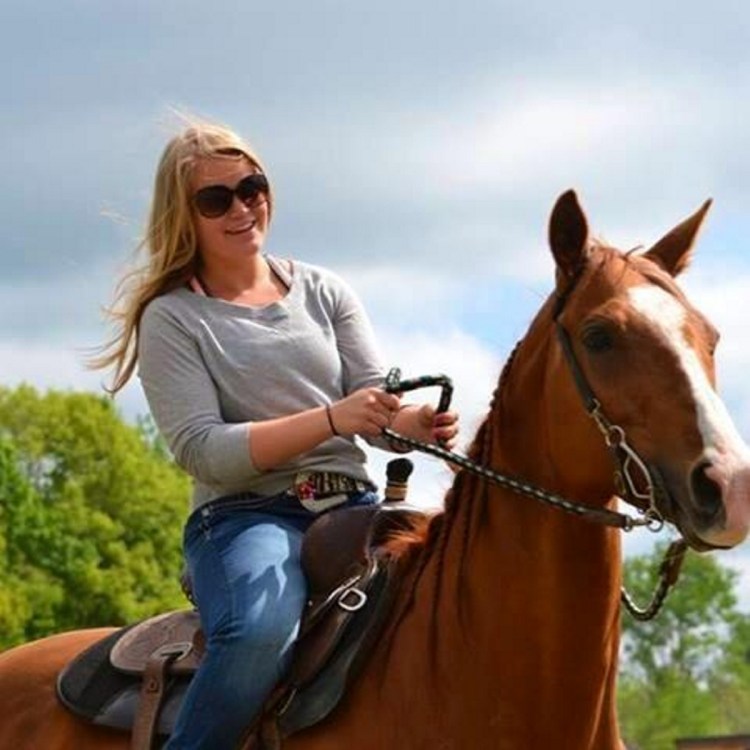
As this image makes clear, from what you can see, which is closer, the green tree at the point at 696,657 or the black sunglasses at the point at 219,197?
the black sunglasses at the point at 219,197

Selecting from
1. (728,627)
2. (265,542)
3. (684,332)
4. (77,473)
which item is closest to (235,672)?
(265,542)

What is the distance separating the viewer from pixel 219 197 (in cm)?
1140

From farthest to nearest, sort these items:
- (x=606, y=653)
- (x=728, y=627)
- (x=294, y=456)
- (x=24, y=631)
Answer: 1. (x=728, y=627)
2. (x=24, y=631)
3. (x=294, y=456)
4. (x=606, y=653)

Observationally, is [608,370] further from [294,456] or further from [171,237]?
[171,237]

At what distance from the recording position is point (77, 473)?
→ 89.4 m

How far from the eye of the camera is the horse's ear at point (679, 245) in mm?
10188

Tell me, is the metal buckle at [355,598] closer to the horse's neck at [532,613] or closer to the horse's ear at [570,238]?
the horse's neck at [532,613]

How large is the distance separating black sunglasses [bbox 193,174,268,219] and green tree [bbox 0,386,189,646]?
71.3m

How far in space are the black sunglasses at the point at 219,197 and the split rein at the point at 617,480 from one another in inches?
46.4

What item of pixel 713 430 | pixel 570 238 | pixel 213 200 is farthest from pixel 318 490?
Result: pixel 713 430

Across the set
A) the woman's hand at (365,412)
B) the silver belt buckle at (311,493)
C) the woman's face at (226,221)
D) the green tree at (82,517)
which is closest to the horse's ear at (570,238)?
the woman's hand at (365,412)

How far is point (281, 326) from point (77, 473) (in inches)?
3107

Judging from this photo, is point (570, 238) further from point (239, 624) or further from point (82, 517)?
point (82, 517)

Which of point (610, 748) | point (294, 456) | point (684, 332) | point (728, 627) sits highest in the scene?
point (684, 332)
